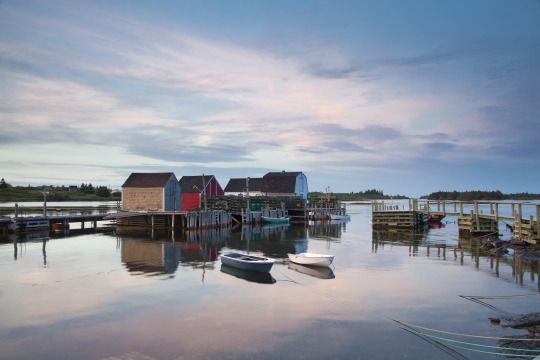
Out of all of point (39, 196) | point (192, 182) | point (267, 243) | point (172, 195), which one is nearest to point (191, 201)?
point (192, 182)

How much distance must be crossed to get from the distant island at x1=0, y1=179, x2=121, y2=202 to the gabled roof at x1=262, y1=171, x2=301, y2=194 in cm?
7124

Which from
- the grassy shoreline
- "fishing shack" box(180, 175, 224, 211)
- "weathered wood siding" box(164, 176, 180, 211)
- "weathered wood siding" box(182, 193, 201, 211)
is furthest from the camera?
the grassy shoreline

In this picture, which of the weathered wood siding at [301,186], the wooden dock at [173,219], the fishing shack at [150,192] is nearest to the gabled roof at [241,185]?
the weathered wood siding at [301,186]

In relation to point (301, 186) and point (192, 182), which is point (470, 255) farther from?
point (301, 186)

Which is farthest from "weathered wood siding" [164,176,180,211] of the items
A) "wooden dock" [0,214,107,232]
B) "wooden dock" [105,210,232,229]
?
"wooden dock" [0,214,107,232]

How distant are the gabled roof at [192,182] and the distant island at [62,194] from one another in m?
70.4

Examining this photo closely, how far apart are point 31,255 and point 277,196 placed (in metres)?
51.8

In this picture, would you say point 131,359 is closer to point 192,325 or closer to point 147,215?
point 192,325

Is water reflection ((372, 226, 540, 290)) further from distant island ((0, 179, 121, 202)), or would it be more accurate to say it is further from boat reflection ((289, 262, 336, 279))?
distant island ((0, 179, 121, 202))

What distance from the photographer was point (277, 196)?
78.7 meters

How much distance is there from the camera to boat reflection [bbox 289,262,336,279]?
24.2m

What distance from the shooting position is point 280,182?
262 ft

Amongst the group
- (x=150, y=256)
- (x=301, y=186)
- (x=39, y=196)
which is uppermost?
(x=301, y=186)

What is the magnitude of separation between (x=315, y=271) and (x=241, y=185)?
56372 millimetres
